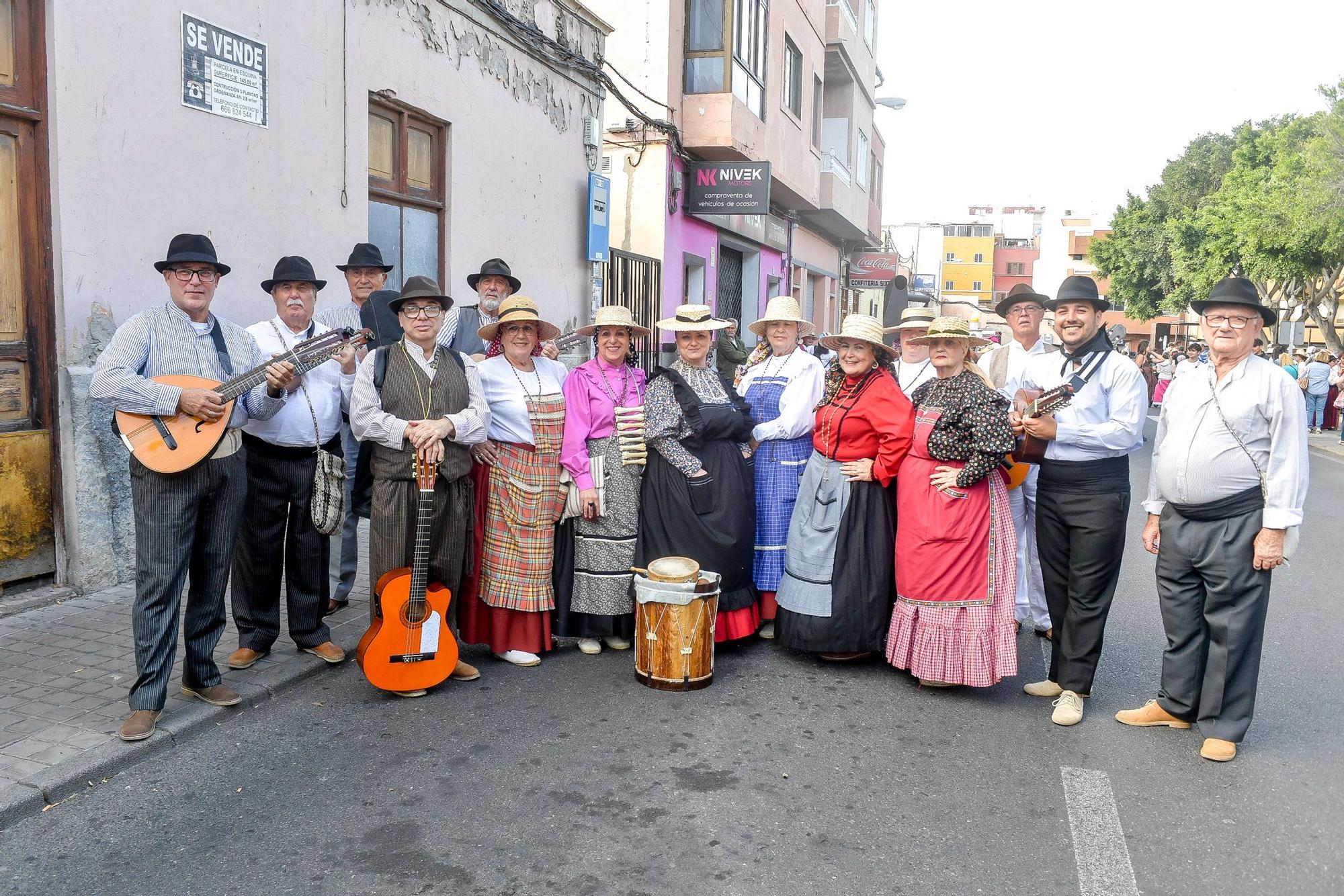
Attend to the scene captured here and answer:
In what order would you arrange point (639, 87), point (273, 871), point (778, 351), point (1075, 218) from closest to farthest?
point (273, 871), point (778, 351), point (639, 87), point (1075, 218)

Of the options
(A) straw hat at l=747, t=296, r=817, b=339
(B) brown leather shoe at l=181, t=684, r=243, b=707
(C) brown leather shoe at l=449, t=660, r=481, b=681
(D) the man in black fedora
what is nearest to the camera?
(B) brown leather shoe at l=181, t=684, r=243, b=707

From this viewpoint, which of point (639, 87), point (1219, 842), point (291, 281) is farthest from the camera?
point (639, 87)

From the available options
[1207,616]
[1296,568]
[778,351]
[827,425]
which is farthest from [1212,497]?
[1296,568]

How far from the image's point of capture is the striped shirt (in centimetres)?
427

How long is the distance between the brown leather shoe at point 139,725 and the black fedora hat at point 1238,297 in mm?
4650

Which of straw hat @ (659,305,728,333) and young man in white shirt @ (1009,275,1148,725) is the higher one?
straw hat @ (659,305,728,333)

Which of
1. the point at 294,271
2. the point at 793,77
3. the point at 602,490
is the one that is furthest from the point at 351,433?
the point at 793,77

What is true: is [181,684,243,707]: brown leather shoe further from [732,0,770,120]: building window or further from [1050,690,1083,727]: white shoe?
[732,0,770,120]: building window

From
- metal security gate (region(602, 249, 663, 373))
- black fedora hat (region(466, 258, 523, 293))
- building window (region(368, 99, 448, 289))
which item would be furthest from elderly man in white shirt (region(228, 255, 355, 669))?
metal security gate (region(602, 249, 663, 373))

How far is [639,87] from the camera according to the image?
1538cm

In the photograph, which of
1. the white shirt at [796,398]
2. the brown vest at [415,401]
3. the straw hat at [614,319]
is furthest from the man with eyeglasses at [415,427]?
the white shirt at [796,398]

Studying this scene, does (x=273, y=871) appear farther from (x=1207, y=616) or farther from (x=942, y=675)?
(x=1207, y=616)

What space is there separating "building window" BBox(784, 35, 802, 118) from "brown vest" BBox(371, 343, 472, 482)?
51.5ft

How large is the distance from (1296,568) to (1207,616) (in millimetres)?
5015
